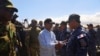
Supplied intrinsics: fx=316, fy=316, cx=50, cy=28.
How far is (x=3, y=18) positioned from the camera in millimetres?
4809

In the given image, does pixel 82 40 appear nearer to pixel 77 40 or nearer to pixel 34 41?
pixel 77 40

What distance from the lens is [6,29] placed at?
4.91 m

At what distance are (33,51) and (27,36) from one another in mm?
583

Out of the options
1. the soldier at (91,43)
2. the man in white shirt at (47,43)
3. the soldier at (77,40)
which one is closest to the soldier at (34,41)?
the man in white shirt at (47,43)

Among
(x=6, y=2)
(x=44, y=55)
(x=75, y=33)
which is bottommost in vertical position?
(x=44, y=55)

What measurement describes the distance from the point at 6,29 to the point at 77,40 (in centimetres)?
255

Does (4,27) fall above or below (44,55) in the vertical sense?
above

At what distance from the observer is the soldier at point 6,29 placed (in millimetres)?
4797

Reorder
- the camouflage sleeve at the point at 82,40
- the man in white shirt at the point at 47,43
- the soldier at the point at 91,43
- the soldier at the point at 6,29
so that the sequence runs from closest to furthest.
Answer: the soldier at the point at 6,29 → the camouflage sleeve at the point at 82,40 → the man in white shirt at the point at 47,43 → the soldier at the point at 91,43

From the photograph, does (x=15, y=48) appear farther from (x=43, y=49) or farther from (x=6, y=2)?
(x=43, y=49)

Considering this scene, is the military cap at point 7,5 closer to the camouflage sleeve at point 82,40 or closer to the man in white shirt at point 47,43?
the camouflage sleeve at point 82,40

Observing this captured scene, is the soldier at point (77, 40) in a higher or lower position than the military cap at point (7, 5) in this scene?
lower

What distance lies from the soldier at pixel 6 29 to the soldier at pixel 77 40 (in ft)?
7.85

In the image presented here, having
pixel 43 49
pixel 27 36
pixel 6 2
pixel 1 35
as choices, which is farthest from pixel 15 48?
pixel 27 36
